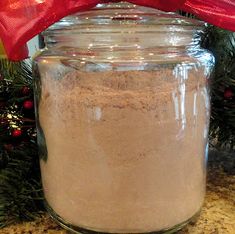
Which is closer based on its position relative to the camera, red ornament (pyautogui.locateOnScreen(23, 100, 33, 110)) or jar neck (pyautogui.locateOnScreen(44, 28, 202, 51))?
jar neck (pyautogui.locateOnScreen(44, 28, 202, 51))

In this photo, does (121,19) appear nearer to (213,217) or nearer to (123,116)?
(123,116)

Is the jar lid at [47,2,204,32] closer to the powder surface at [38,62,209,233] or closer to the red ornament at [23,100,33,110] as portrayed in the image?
the powder surface at [38,62,209,233]

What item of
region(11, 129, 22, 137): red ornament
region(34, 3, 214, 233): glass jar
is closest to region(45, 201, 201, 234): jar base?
region(34, 3, 214, 233): glass jar

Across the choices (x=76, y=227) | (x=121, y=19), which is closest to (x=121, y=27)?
(x=121, y=19)

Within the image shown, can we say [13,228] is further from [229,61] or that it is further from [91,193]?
[229,61]

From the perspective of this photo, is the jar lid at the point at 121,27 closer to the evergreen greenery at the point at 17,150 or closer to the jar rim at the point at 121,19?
the jar rim at the point at 121,19

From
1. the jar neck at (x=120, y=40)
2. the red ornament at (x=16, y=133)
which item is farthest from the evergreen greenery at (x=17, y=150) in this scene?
the jar neck at (x=120, y=40)

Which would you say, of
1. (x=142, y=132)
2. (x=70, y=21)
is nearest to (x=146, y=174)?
(x=142, y=132)
